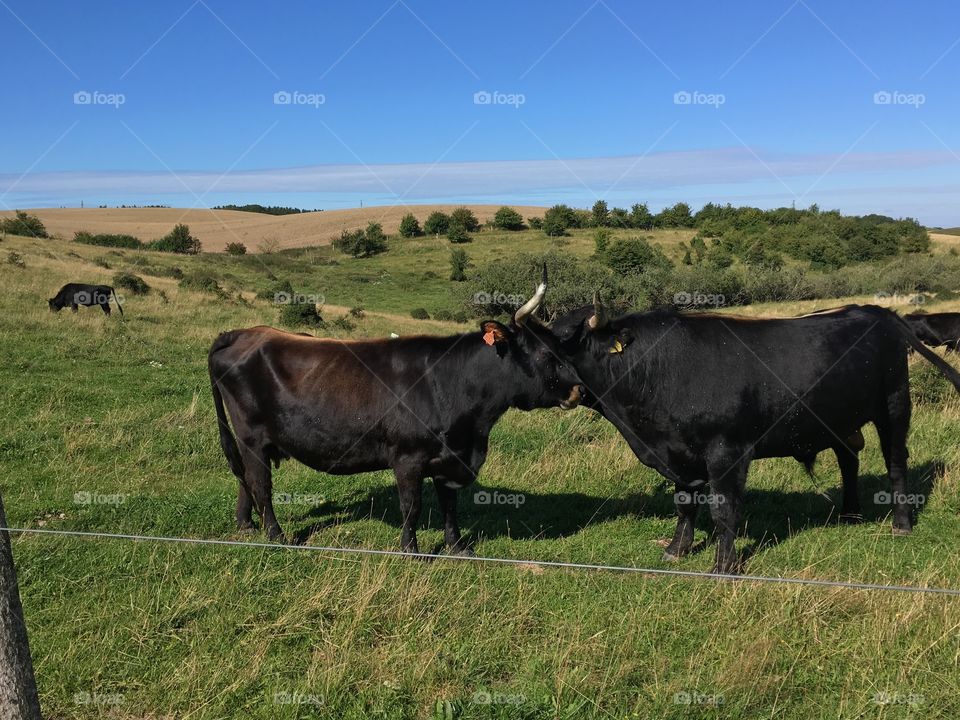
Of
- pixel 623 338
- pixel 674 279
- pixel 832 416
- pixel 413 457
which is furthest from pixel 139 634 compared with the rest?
pixel 674 279

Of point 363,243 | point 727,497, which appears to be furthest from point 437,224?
point 727,497

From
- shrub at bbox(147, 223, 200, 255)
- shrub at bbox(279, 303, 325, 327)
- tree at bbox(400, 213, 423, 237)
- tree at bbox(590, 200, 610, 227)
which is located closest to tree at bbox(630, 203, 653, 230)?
tree at bbox(590, 200, 610, 227)

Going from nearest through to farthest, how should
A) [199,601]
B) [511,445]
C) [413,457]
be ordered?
[199,601] → [413,457] → [511,445]

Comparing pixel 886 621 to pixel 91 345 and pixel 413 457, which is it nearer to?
pixel 413 457

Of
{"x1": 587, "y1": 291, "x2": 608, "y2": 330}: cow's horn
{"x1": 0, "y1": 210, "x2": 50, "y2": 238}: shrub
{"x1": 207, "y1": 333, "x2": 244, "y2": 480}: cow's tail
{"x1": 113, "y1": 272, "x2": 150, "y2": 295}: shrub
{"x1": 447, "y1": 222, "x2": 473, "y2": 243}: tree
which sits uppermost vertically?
{"x1": 447, "y1": 222, "x2": 473, "y2": 243}: tree

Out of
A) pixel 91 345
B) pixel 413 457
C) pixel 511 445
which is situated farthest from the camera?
pixel 91 345

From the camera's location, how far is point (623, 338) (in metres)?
6.60

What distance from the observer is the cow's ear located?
6516mm

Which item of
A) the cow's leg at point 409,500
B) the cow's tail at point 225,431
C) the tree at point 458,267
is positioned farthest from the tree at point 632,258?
the cow's leg at point 409,500

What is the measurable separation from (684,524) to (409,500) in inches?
94.2

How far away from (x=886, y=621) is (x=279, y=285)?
38.7 metres

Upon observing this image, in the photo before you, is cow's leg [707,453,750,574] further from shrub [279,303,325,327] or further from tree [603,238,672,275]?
tree [603,238,672,275]

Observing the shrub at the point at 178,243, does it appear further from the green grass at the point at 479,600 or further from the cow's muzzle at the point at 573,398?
the cow's muzzle at the point at 573,398

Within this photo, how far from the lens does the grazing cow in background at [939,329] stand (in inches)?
607
